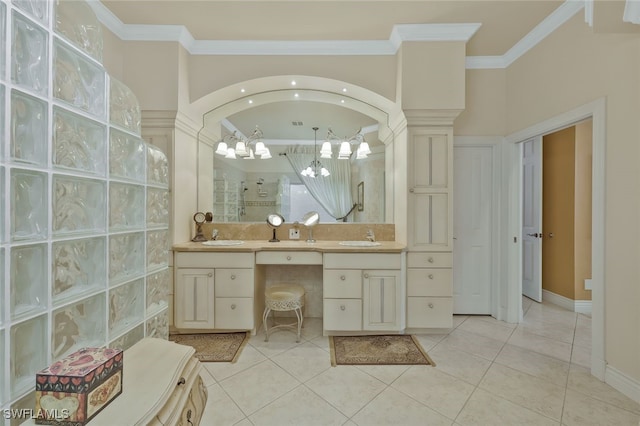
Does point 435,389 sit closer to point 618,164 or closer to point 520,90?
point 618,164

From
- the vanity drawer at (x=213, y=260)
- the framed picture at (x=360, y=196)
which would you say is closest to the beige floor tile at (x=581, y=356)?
the framed picture at (x=360, y=196)

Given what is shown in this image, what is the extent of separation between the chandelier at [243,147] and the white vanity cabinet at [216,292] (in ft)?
4.24

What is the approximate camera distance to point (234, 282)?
2.56m

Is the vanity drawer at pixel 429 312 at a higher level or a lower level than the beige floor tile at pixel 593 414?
higher

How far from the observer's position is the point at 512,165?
2908 mm

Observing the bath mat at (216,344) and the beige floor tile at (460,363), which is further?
the bath mat at (216,344)

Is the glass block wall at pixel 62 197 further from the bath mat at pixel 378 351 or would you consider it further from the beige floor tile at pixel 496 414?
the beige floor tile at pixel 496 414

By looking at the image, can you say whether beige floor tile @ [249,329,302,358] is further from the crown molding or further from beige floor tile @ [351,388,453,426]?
the crown molding

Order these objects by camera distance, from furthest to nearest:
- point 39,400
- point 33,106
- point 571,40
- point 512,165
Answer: point 512,165, point 571,40, point 33,106, point 39,400

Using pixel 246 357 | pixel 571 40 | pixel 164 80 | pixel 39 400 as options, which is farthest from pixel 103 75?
pixel 571 40

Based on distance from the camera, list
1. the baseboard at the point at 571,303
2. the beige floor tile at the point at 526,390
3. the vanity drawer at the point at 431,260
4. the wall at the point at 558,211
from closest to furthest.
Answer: the beige floor tile at the point at 526,390
the vanity drawer at the point at 431,260
the baseboard at the point at 571,303
the wall at the point at 558,211

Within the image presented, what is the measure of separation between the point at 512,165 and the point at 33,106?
371cm

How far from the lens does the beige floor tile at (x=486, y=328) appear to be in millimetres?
2652

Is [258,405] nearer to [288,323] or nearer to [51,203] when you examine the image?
[288,323]
